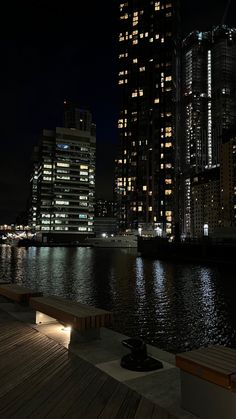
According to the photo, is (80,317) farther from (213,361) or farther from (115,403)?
(213,361)

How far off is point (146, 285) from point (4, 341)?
2680 cm

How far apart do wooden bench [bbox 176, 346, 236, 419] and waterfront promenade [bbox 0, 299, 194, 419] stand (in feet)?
0.97

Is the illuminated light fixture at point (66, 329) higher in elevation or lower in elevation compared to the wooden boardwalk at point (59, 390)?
lower

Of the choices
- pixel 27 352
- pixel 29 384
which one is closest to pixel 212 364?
pixel 29 384

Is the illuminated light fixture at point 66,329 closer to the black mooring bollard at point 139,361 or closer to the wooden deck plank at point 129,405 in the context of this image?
the black mooring bollard at point 139,361

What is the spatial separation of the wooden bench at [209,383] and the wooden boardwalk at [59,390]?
1.66 ft

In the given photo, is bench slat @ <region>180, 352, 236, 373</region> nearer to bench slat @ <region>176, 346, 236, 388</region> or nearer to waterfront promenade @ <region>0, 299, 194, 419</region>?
bench slat @ <region>176, 346, 236, 388</region>

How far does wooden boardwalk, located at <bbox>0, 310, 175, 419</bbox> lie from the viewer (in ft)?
18.7

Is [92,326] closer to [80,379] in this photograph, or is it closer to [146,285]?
[80,379]

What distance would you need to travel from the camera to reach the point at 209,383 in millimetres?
5398

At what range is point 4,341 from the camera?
9.88 metres

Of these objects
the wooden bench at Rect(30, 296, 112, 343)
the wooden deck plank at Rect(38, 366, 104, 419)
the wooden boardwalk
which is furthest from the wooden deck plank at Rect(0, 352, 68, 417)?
the wooden bench at Rect(30, 296, 112, 343)

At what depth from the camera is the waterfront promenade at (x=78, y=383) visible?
18.9 ft

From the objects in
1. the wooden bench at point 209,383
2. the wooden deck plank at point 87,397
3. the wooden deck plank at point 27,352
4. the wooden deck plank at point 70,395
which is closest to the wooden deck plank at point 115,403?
the wooden deck plank at point 87,397
